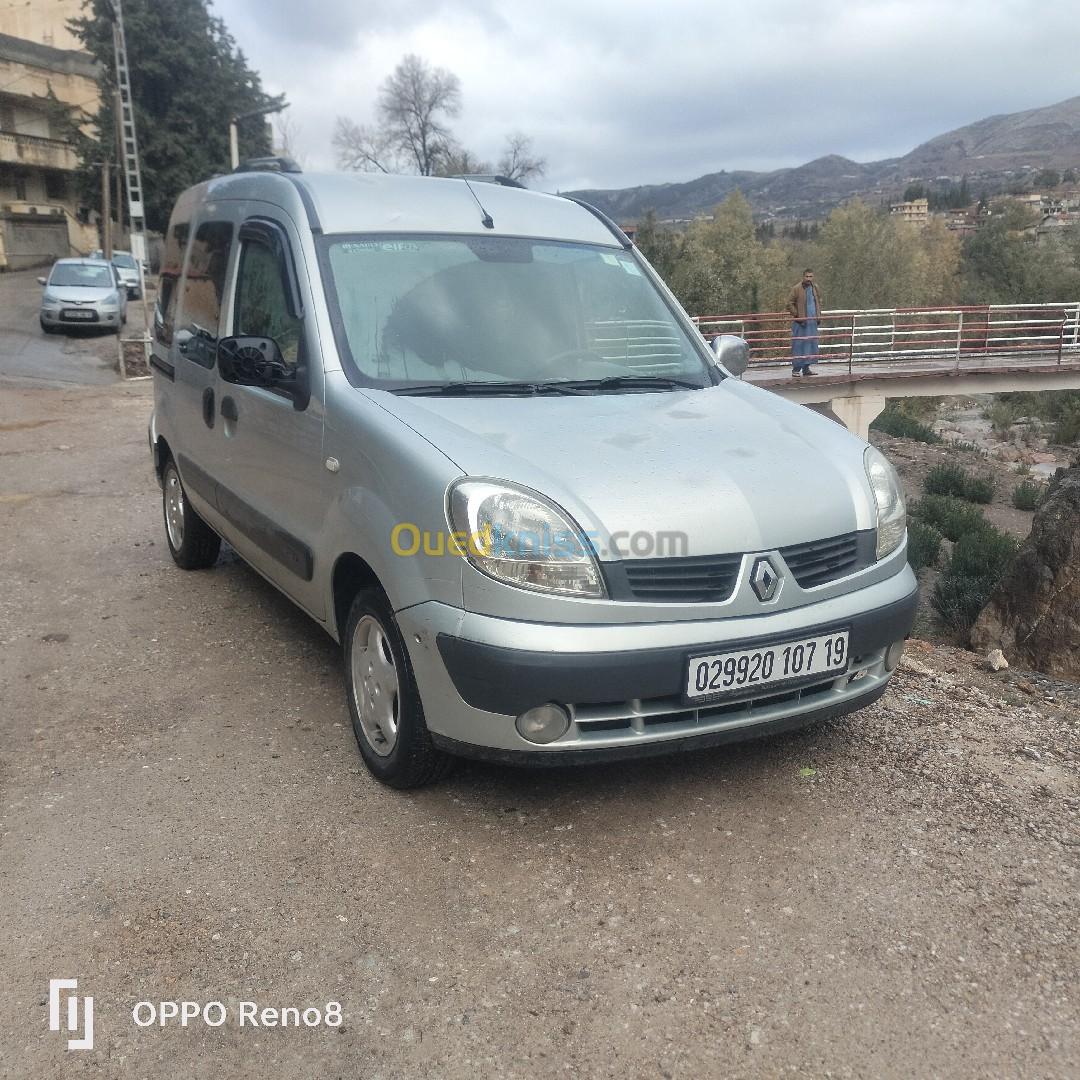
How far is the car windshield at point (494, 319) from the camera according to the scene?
11.6 feet

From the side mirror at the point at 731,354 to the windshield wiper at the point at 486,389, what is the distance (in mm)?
935

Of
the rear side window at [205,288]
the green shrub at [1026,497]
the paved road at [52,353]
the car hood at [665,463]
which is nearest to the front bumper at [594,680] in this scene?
the car hood at [665,463]

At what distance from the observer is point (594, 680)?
2.70 m

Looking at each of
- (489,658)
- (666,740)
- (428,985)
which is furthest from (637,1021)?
(489,658)

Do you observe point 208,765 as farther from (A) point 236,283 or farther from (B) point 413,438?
(A) point 236,283

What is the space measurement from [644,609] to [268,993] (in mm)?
1378

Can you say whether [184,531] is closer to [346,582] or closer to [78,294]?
[346,582]

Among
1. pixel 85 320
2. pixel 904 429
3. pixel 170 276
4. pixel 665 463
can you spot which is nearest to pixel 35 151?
pixel 85 320

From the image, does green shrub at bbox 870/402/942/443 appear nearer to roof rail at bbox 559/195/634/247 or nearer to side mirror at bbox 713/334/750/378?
roof rail at bbox 559/195/634/247

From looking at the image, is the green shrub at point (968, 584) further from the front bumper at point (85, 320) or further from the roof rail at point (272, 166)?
the front bumper at point (85, 320)

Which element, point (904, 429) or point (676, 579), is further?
point (904, 429)

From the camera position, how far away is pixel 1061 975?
2.49 m

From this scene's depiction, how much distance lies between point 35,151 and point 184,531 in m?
45.3

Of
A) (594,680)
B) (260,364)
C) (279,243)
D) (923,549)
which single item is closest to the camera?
(594,680)
